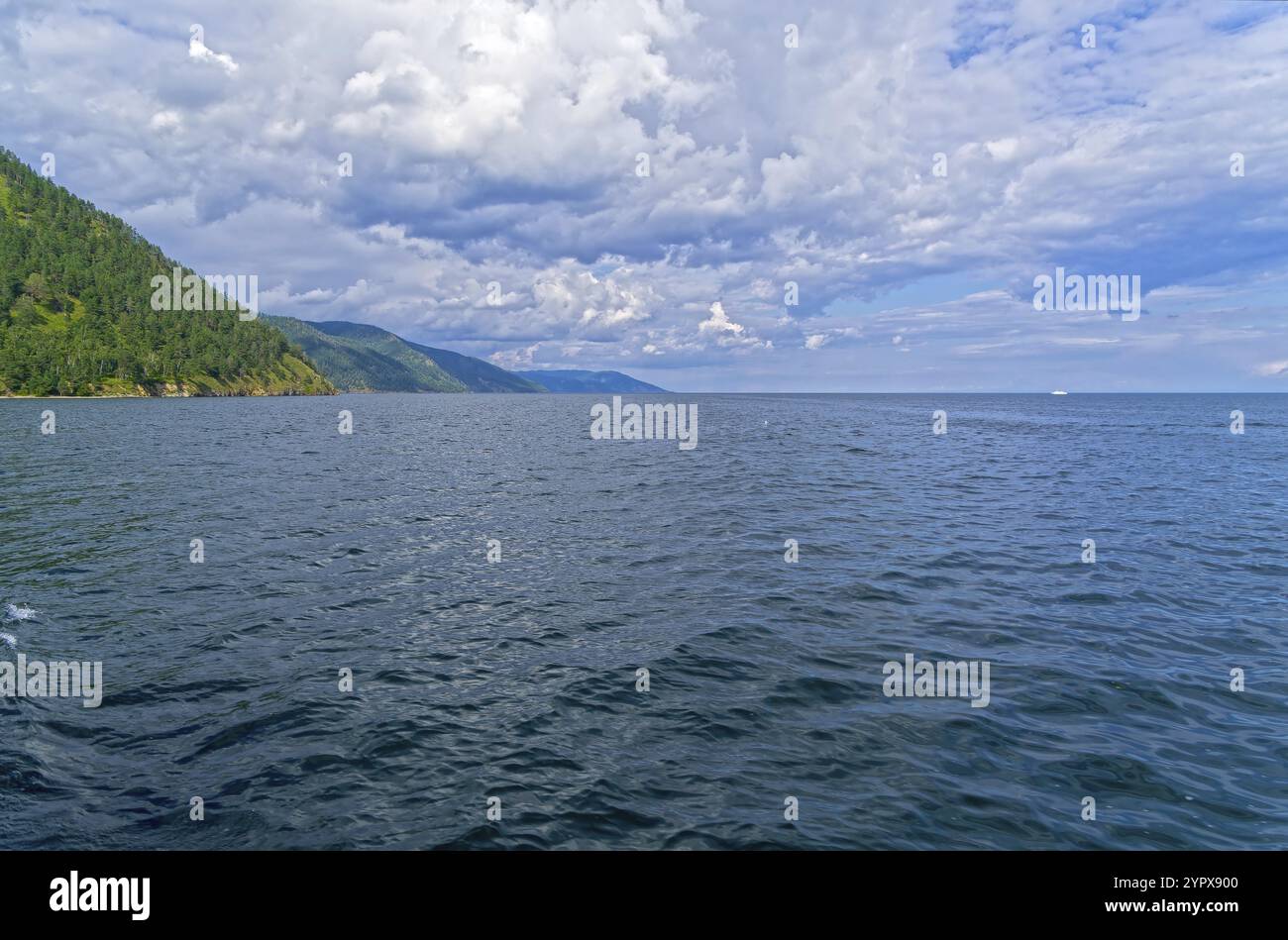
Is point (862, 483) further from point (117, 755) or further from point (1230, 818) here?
point (117, 755)

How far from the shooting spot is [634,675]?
56.5 ft

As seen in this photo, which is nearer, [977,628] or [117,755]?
[117,755]

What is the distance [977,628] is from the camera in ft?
67.4

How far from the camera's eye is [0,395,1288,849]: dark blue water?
36.7 ft

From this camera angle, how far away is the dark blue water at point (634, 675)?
11.2 metres

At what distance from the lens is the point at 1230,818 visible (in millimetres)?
11172

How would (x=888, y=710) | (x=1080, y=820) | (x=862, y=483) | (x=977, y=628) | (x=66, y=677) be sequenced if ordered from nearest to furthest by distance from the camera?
(x=1080, y=820) → (x=888, y=710) → (x=66, y=677) → (x=977, y=628) → (x=862, y=483)

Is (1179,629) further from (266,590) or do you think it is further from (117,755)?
(266,590)

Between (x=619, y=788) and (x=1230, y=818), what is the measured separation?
35.2 feet

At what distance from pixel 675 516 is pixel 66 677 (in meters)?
28.8

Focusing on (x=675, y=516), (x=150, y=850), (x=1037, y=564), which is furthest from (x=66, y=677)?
(x=1037, y=564)

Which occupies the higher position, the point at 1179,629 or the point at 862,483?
the point at 862,483
